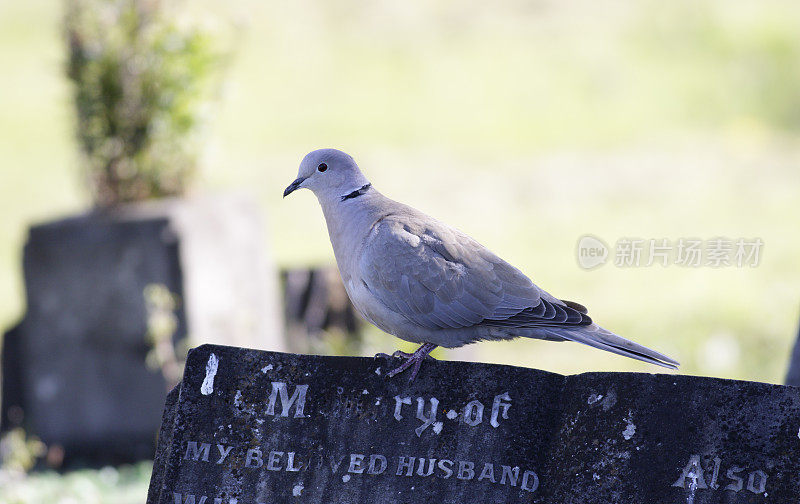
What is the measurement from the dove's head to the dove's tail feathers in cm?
102

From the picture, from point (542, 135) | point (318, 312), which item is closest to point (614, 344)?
point (318, 312)

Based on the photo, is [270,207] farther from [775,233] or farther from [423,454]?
[423,454]

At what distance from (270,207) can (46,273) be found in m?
6.68

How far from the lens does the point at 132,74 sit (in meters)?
7.01

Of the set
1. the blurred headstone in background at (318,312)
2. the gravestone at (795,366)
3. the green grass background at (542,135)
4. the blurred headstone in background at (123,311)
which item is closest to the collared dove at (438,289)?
the gravestone at (795,366)

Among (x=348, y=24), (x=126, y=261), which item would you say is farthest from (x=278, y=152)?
(x=126, y=261)

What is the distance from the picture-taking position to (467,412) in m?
3.34

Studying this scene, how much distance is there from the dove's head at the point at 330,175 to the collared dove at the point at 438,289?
0.16 metres

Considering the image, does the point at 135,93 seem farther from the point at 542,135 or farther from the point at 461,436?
the point at 542,135

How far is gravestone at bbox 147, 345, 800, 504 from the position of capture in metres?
3.04

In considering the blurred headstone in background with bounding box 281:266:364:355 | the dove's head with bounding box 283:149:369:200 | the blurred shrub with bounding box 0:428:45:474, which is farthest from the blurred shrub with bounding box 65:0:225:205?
the dove's head with bounding box 283:149:369:200

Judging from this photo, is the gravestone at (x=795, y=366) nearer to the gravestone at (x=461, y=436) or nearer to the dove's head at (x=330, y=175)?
the gravestone at (x=461, y=436)

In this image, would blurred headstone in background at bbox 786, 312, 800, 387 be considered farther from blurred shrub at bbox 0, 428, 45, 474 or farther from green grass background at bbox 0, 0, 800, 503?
blurred shrub at bbox 0, 428, 45, 474

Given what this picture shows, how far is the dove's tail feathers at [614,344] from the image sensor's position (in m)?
3.26
